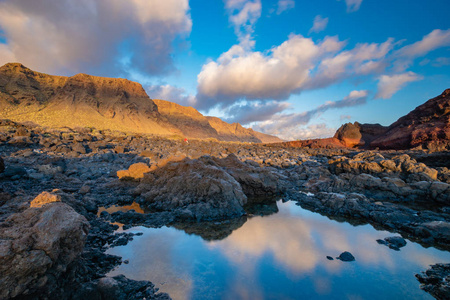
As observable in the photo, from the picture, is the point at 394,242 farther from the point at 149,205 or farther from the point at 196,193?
the point at 149,205

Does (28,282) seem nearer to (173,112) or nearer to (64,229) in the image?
Result: (64,229)

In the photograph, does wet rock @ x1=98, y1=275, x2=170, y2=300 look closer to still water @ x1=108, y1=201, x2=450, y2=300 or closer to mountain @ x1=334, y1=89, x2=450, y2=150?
still water @ x1=108, y1=201, x2=450, y2=300

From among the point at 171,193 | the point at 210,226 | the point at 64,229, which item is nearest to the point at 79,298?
the point at 64,229

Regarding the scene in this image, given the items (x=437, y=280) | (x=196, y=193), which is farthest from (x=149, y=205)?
(x=437, y=280)

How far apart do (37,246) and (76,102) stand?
100 m

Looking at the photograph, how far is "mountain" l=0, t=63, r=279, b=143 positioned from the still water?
5847cm

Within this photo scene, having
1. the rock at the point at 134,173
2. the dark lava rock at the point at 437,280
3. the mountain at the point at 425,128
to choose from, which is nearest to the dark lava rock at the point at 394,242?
the dark lava rock at the point at 437,280

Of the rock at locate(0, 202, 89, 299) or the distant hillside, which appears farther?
the distant hillside

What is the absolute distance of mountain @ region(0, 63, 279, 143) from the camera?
66.6 meters

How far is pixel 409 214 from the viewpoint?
784 cm

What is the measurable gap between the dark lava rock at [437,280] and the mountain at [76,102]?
2484 inches

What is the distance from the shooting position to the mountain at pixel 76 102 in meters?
66.6

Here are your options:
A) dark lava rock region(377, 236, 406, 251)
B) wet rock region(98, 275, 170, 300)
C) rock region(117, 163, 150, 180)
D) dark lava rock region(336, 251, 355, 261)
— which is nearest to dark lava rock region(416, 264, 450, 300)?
dark lava rock region(377, 236, 406, 251)

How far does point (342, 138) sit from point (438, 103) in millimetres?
18939
